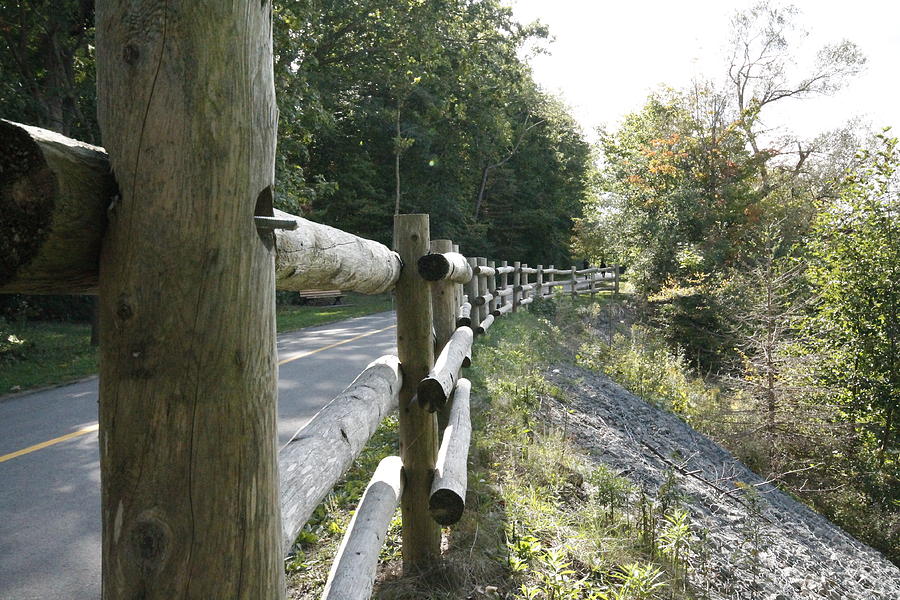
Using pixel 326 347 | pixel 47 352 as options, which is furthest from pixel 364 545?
pixel 47 352

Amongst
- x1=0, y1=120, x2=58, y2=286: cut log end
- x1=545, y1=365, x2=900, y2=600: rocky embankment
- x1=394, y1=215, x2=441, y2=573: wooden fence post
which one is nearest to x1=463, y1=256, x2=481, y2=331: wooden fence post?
x1=545, y1=365, x2=900, y2=600: rocky embankment

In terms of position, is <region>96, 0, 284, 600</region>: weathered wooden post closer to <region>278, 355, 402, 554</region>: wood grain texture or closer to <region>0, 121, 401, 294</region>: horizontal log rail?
<region>0, 121, 401, 294</region>: horizontal log rail

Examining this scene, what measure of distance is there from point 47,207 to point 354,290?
1.74 metres

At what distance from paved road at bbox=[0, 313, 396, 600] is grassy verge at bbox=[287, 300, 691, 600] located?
130 centimetres

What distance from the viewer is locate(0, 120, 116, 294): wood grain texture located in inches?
42.6

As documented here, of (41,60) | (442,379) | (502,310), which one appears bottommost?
(502,310)

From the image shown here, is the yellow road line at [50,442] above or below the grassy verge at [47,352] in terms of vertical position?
below

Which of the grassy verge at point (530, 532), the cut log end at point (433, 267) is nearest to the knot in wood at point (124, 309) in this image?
the cut log end at point (433, 267)

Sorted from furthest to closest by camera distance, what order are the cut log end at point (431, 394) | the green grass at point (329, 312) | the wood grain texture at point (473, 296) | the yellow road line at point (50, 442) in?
the green grass at point (329, 312) < the wood grain texture at point (473, 296) < the yellow road line at point (50, 442) < the cut log end at point (431, 394)

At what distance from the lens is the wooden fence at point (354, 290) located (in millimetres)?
1109

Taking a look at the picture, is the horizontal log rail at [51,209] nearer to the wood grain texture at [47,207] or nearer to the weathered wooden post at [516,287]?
the wood grain texture at [47,207]

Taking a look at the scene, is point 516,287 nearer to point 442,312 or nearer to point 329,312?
point 329,312

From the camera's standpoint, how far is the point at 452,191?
35.1m

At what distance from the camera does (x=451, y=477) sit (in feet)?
9.93
